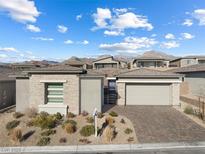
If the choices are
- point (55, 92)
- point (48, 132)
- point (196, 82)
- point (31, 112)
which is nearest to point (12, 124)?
point (31, 112)

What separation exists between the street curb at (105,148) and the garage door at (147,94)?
9508mm

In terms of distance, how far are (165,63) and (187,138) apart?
38.9m

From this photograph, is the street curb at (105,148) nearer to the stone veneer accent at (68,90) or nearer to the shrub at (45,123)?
the shrub at (45,123)

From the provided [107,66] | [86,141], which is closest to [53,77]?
[86,141]

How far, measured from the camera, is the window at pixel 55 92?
14.7 meters

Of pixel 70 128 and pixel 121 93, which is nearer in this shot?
pixel 70 128

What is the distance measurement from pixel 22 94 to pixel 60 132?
→ 6530 millimetres

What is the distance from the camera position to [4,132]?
11031 mm

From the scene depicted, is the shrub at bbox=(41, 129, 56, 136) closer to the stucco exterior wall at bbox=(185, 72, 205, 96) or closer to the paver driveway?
the paver driveway

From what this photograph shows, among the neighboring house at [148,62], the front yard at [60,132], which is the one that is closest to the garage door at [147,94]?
the front yard at [60,132]

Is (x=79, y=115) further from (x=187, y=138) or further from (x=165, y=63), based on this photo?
(x=165, y=63)

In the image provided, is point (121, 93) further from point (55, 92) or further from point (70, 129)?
point (70, 129)

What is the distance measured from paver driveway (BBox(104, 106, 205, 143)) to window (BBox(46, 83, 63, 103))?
5.55m

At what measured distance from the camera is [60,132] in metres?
10.9
